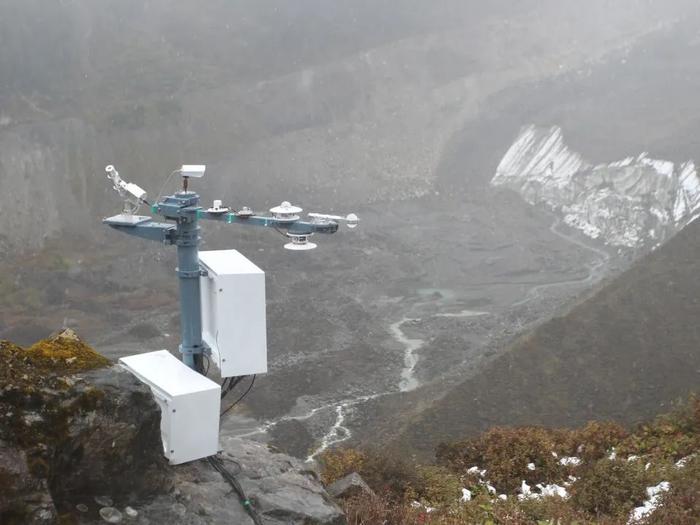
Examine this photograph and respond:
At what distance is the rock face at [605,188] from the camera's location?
4284 cm

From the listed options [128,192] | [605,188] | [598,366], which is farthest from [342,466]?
[605,188]

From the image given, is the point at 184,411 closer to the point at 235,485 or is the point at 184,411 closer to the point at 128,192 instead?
the point at 235,485

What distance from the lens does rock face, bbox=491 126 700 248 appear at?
42.8 m

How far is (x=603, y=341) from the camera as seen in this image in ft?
82.8

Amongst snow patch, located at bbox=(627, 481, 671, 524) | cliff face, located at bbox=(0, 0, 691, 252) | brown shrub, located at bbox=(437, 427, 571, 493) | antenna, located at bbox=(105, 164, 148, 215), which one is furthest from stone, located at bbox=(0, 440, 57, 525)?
cliff face, located at bbox=(0, 0, 691, 252)

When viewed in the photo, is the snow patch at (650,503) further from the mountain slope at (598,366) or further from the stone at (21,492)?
the mountain slope at (598,366)

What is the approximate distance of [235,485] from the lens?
7859 millimetres

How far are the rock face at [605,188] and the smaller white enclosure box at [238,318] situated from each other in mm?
36069

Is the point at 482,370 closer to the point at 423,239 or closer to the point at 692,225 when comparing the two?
the point at 692,225

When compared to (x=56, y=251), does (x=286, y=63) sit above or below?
above

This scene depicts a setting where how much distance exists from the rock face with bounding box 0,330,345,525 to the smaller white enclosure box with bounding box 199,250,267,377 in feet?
3.85

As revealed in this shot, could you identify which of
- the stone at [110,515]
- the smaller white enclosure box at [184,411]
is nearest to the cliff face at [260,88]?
the smaller white enclosure box at [184,411]

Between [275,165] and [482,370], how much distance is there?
31.5 meters

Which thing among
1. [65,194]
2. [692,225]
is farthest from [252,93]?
[692,225]
